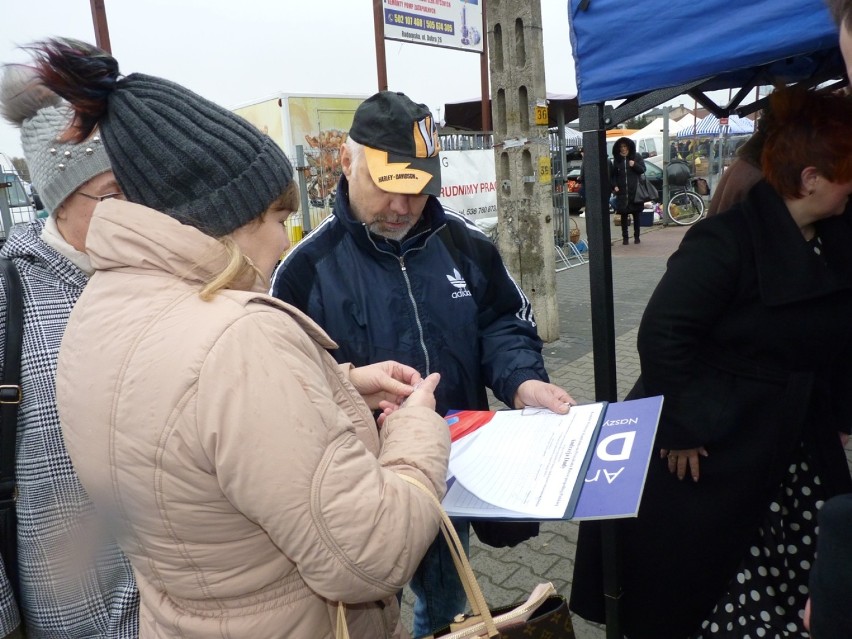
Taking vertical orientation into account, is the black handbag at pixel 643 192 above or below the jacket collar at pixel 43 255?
above

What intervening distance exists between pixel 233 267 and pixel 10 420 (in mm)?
709

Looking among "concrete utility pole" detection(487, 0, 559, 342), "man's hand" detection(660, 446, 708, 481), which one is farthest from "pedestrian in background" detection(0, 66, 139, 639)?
"concrete utility pole" detection(487, 0, 559, 342)

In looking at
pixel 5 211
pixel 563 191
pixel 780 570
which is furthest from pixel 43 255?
pixel 563 191

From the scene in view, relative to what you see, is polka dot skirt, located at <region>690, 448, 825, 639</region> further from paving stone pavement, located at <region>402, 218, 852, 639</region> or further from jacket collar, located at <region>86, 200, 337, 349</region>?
jacket collar, located at <region>86, 200, 337, 349</region>

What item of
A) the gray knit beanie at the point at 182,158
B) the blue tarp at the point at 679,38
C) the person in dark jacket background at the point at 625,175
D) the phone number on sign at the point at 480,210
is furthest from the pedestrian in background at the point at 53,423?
the person in dark jacket background at the point at 625,175

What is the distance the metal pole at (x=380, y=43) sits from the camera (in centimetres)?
753

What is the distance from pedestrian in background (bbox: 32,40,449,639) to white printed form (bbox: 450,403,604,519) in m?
0.24

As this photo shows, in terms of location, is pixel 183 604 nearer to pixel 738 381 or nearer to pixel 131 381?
pixel 131 381

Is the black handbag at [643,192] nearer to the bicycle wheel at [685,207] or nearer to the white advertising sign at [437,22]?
the bicycle wheel at [685,207]

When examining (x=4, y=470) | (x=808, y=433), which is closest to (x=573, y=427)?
(x=808, y=433)

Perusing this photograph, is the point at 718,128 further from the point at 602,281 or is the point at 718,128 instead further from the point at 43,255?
the point at 43,255

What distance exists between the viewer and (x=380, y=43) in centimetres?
782

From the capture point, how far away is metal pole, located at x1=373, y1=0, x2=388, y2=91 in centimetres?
753

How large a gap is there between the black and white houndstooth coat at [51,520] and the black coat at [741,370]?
5.08 feet
